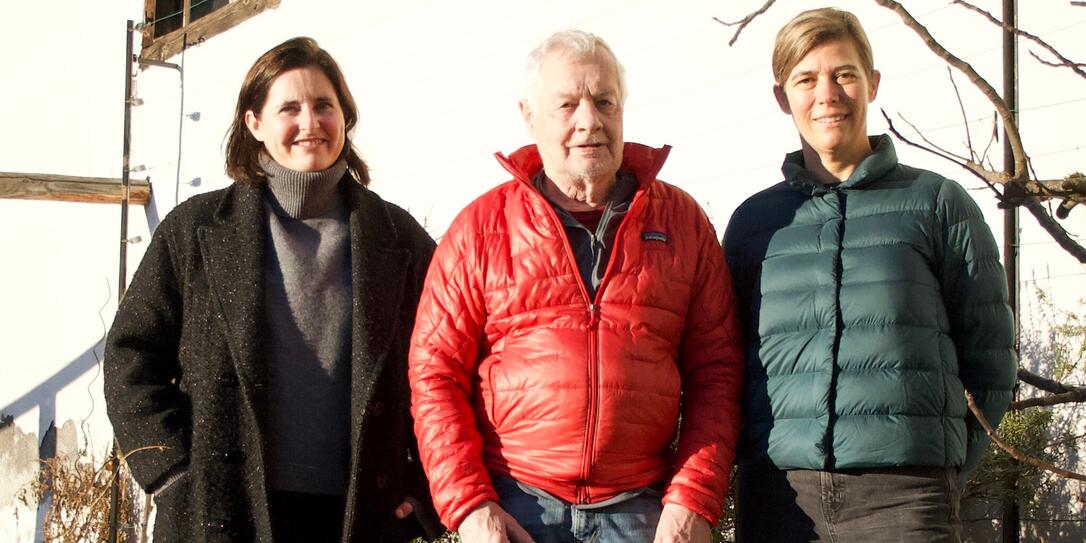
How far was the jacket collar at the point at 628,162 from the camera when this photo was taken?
256cm

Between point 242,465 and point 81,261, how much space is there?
7070 mm

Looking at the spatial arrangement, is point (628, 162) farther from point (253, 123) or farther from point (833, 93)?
point (253, 123)

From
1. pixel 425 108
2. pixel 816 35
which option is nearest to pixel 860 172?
pixel 816 35

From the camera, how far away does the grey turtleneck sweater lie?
2719mm

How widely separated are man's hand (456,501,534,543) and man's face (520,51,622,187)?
2.30ft

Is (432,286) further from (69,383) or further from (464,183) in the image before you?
(69,383)

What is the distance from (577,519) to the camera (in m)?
2.34

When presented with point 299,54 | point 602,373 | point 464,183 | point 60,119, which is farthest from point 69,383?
point 602,373

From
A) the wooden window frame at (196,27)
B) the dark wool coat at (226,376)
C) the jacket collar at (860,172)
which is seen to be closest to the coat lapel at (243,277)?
the dark wool coat at (226,376)

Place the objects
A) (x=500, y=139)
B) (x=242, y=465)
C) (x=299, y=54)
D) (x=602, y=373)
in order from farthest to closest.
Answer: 1. (x=500, y=139)
2. (x=299, y=54)
3. (x=242, y=465)
4. (x=602, y=373)

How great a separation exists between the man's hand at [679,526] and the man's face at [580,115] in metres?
0.70

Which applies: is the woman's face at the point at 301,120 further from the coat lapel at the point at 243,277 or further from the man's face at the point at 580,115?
the man's face at the point at 580,115

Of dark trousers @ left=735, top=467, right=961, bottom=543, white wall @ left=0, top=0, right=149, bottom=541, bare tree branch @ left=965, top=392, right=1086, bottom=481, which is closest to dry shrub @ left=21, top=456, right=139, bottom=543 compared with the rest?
white wall @ left=0, top=0, right=149, bottom=541

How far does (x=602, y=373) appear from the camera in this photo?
7.63ft
